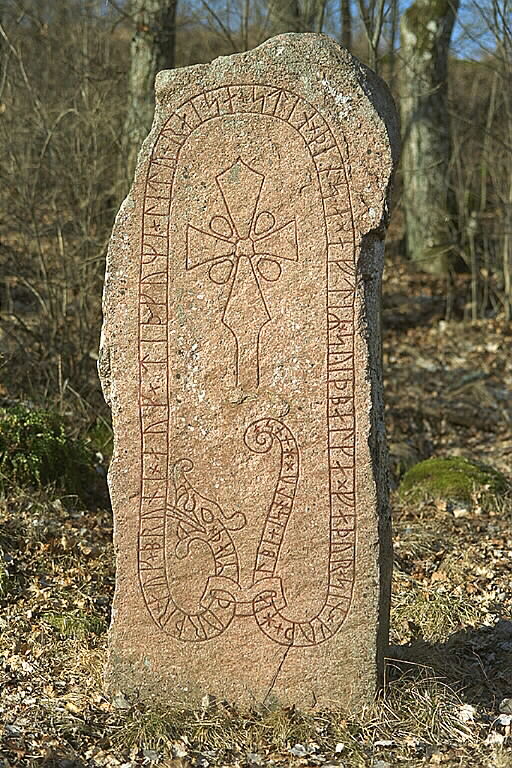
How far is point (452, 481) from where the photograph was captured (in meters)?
6.23

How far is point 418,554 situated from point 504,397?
342 centimetres

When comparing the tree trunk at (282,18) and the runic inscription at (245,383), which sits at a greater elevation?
the tree trunk at (282,18)

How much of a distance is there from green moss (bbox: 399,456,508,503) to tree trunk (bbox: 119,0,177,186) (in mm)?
3387

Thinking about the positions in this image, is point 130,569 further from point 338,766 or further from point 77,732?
point 338,766

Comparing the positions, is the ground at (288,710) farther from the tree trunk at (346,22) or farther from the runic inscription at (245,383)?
the tree trunk at (346,22)

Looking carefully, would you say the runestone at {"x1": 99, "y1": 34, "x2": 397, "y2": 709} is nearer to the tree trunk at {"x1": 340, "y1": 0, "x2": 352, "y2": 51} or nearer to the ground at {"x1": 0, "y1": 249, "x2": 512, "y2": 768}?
the ground at {"x1": 0, "y1": 249, "x2": 512, "y2": 768}

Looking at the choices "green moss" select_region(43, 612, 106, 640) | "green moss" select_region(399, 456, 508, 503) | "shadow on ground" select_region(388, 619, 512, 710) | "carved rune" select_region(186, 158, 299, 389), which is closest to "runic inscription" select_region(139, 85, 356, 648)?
"carved rune" select_region(186, 158, 299, 389)

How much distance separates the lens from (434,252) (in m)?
10.8

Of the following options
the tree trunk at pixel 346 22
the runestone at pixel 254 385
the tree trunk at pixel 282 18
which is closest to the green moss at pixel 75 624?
the runestone at pixel 254 385

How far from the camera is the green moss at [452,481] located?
20.2 ft

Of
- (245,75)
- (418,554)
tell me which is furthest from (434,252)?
(245,75)

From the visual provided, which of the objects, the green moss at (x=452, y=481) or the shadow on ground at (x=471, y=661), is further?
the green moss at (x=452, y=481)

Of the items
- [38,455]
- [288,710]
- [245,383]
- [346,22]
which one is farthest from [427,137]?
[288,710]

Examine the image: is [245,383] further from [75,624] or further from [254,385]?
[75,624]
